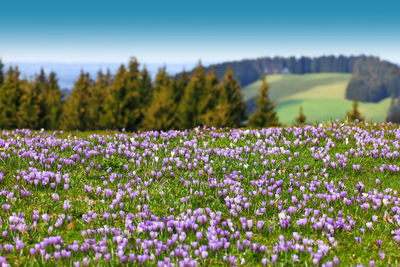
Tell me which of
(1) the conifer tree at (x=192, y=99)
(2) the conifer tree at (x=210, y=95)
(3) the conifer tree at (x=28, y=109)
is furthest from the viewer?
(1) the conifer tree at (x=192, y=99)

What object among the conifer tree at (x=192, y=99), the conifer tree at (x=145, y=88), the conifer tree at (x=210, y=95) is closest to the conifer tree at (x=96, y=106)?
the conifer tree at (x=145, y=88)

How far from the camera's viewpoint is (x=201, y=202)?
779 cm

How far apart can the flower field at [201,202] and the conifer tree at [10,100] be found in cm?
Result: 6349

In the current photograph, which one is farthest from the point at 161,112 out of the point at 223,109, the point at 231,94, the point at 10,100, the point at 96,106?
the point at 10,100

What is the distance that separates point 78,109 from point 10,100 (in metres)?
11.4

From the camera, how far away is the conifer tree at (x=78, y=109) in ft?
239

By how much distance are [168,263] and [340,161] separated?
6228 millimetres

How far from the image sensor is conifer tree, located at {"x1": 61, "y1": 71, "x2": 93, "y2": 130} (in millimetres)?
72938

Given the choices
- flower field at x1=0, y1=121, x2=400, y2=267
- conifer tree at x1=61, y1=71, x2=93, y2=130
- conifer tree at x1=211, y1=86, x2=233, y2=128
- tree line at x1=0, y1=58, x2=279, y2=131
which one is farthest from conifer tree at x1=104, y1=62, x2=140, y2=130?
flower field at x1=0, y1=121, x2=400, y2=267

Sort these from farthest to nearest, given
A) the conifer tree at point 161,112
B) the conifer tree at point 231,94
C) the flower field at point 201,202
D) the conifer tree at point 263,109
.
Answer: the conifer tree at point 161,112
the conifer tree at point 231,94
the conifer tree at point 263,109
the flower field at point 201,202

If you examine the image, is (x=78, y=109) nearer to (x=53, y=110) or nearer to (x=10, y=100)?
(x=53, y=110)

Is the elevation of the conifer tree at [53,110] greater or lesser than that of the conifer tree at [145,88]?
lesser

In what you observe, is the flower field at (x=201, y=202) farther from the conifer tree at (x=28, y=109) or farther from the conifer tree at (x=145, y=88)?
the conifer tree at (x=145, y=88)

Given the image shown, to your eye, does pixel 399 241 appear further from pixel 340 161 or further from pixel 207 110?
pixel 207 110
